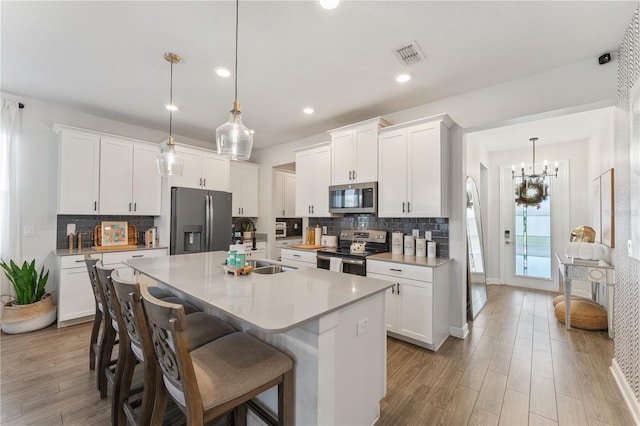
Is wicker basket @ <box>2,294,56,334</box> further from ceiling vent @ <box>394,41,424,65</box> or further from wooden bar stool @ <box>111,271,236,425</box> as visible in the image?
ceiling vent @ <box>394,41,424,65</box>

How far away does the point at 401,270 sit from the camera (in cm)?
297

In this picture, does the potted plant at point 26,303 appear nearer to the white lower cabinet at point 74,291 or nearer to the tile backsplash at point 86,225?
the white lower cabinet at point 74,291

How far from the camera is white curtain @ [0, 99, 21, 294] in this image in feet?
10.8

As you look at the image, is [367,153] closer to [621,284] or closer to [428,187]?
[428,187]

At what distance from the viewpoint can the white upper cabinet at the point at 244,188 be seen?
5.31 meters

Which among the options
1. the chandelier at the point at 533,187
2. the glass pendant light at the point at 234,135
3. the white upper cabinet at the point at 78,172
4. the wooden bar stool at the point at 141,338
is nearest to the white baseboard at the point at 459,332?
the wooden bar stool at the point at 141,338

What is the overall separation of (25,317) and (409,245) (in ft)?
15.2

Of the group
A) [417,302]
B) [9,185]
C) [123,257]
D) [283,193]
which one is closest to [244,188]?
[283,193]

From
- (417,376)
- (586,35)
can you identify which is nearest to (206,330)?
(417,376)

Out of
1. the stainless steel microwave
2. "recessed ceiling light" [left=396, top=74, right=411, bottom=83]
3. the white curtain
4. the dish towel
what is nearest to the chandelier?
the stainless steel microwave

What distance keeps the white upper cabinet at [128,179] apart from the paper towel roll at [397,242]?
3.67 m

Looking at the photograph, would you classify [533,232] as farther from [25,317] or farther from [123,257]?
[25,317]

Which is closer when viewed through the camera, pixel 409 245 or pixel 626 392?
pixel 626 392

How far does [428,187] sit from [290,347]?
240 centimetres
